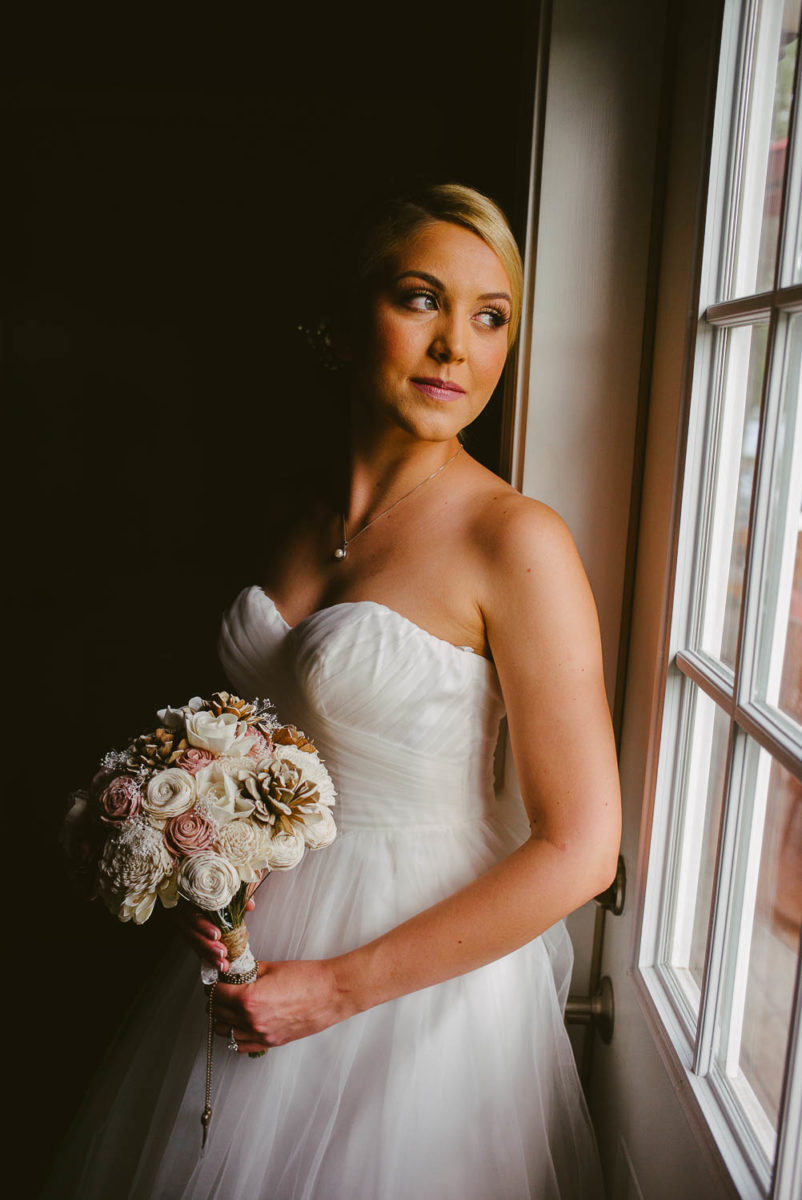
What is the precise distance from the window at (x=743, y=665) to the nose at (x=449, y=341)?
350 mm

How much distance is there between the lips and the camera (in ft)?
4.53

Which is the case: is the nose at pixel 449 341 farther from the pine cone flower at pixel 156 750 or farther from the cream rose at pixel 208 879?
the cream rose at pixel 208 879

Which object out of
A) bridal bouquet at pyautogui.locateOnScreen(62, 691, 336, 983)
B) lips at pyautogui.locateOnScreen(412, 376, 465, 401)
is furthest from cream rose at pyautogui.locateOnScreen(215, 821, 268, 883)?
lips at pyautogui.locateOnScreen(412, 376, 465, 401)

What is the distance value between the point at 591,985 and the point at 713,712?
0.75m

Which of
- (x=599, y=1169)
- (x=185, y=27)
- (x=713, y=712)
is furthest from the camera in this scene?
(x=185, y=27)

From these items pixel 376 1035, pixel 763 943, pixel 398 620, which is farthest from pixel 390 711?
pixel 763 943

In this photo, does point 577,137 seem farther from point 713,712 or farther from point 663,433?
point 713,712

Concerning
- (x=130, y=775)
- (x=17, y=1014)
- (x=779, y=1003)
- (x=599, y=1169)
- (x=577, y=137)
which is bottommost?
(x=17, y=1014)

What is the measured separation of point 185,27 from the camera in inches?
80.3

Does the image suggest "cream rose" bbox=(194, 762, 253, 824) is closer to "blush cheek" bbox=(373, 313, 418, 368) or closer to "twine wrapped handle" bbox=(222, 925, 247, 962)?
"twine wrapped handle" bbox=(222, 925, 247, 962)

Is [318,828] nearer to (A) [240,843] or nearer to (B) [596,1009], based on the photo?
(A) [240,843]

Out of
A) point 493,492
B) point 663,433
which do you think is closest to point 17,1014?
point 493,492

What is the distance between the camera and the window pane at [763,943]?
93 centimetres

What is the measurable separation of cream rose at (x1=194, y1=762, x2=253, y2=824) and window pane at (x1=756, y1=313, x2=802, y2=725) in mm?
642
